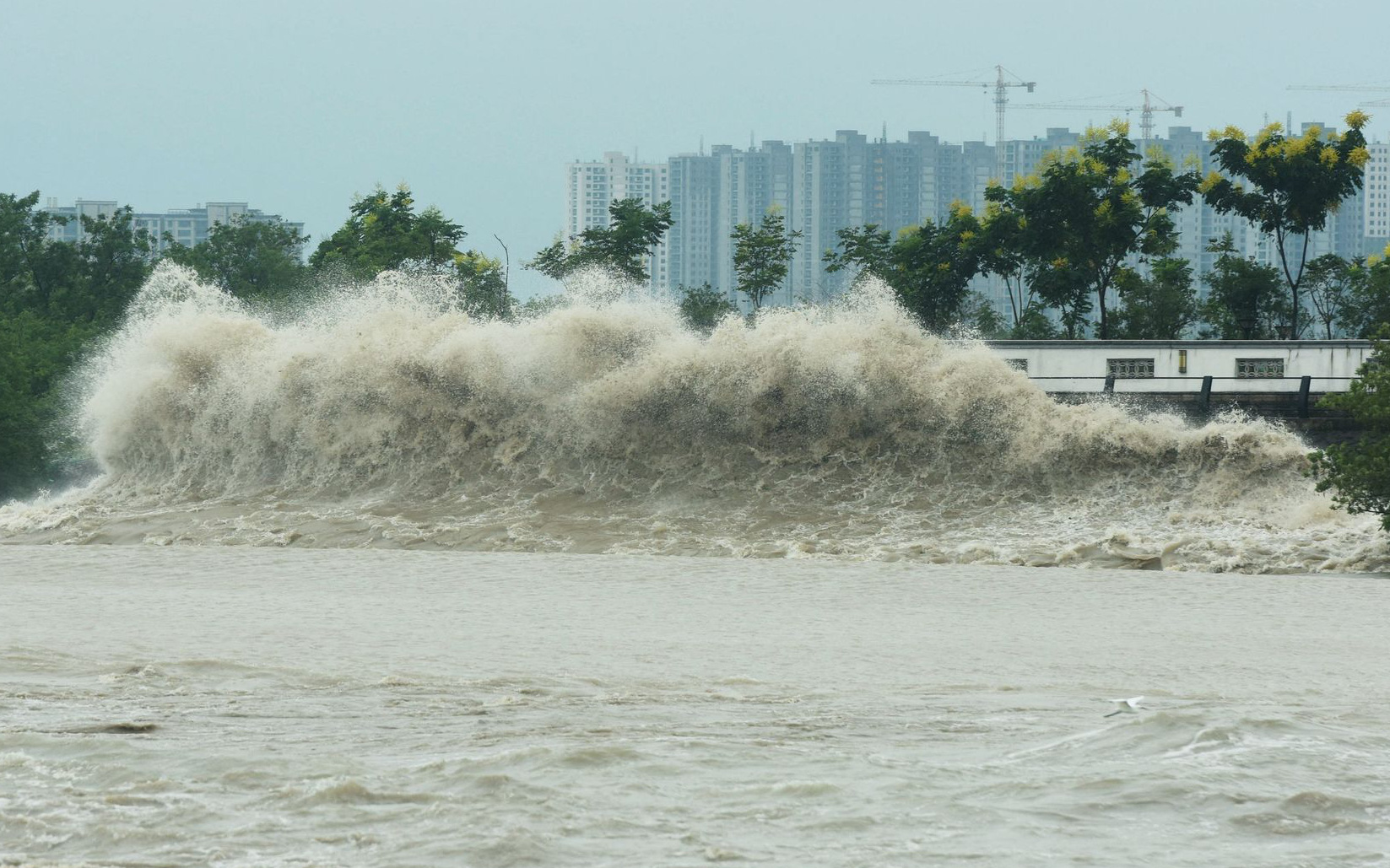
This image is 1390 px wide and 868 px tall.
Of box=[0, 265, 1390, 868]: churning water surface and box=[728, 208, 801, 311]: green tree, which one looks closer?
box=[0, 265, 1390, 868]: churning water surface

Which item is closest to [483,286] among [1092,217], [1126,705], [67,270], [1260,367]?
[67,270]

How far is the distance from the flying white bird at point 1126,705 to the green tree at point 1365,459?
9242 millimetres

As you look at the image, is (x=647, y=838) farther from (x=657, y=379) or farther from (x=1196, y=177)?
(x=1196, y=177)

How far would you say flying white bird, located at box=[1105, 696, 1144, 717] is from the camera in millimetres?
8979

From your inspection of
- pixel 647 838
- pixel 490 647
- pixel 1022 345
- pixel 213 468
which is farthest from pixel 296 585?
Result: pixel 1022 345

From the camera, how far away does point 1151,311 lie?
148ft

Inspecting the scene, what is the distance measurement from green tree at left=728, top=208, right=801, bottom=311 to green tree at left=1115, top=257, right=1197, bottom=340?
1202cm

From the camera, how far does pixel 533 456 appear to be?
22594 millimetres

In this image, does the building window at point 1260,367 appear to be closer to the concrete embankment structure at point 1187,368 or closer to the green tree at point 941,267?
the concrete embankment structure at point 1187,368

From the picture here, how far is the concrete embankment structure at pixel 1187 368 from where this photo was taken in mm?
27031

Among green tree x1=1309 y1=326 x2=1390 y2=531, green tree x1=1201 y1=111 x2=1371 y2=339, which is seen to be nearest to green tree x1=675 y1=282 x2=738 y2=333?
green tree x1=1201 y1=111 x2=1371 y2=339

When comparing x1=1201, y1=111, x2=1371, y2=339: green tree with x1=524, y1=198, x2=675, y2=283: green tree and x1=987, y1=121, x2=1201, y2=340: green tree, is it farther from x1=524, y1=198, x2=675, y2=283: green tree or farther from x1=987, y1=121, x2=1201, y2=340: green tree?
x1=524, y1=198, x2=675, y2=283: green tree

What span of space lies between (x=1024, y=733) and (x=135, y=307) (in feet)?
79.9

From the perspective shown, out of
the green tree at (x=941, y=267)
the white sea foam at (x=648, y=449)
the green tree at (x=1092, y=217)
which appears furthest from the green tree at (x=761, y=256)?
the white sea foam at (x=648, y=449)
